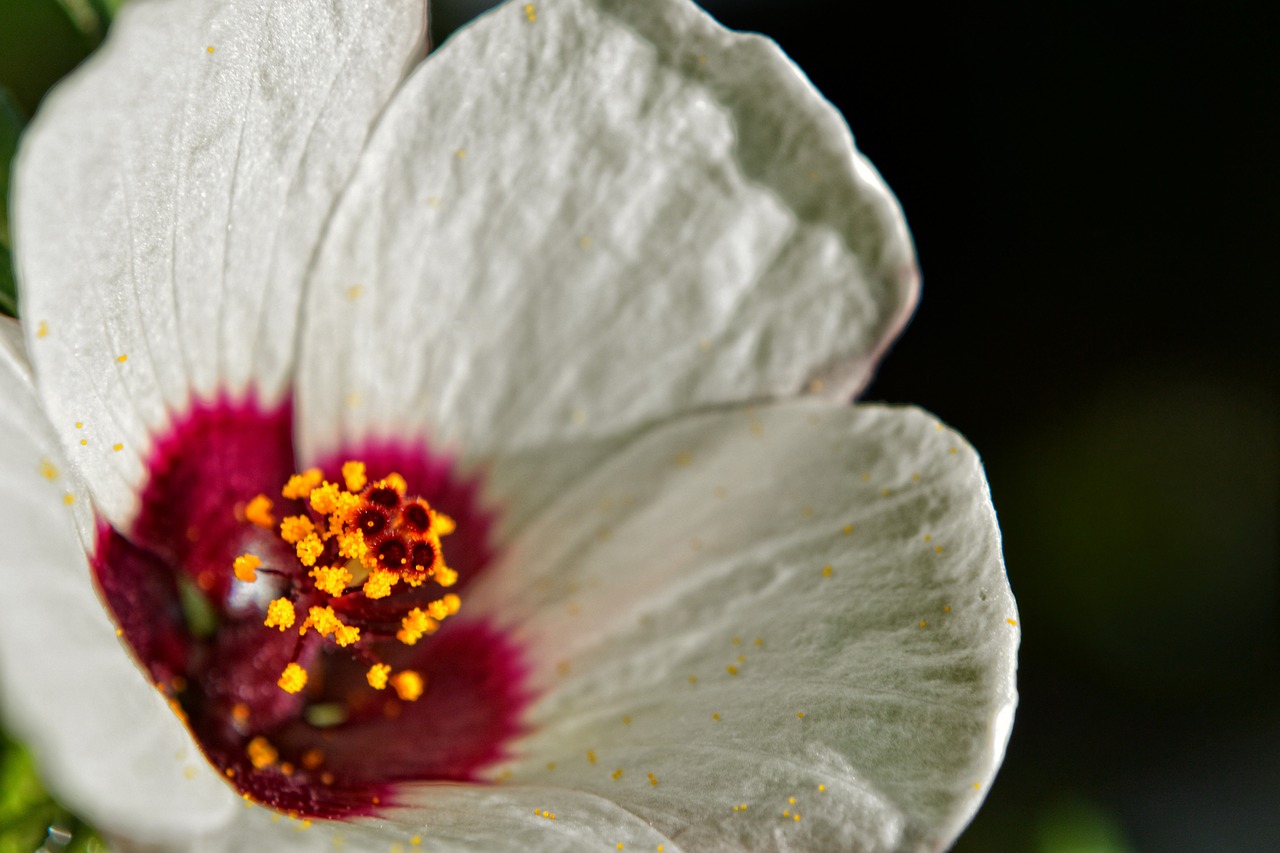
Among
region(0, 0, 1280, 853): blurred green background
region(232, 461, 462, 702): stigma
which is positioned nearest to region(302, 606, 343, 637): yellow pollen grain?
region(232, 461, 462, 702): stigma

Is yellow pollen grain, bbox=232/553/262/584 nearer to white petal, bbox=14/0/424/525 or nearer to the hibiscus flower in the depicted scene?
the hibiscus flower

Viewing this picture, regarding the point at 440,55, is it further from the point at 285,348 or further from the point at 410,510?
the point at 410,510

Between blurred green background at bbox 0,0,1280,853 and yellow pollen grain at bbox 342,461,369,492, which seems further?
blurred green background at bbox 0,0,1280,853

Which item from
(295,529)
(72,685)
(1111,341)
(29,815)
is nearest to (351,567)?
(295,529)

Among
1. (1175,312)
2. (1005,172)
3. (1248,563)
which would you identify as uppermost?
(1005,172)

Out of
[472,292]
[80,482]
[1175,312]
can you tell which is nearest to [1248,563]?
[1175,312]

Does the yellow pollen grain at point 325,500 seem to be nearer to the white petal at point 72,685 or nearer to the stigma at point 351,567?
the stigma at point 351,567
